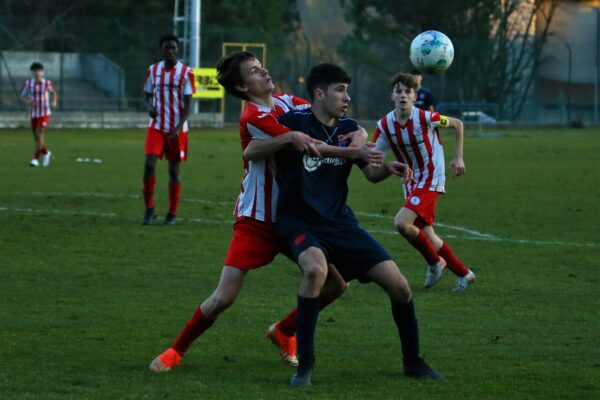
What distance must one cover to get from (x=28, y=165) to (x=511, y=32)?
3637 centimetres

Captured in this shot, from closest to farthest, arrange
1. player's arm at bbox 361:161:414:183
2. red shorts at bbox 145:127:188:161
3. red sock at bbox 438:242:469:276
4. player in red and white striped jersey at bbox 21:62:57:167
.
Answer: player's arm at bbox 361:161:414:183
red sock at bbox 438:242:469:276
red shorts at bbox 145:127:188:161
player in red and white striped jersey at bbox 21:62:57:167

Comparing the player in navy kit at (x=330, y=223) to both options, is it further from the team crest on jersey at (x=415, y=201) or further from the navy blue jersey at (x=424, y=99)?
the navy blue jersey at (x=424, y=99)

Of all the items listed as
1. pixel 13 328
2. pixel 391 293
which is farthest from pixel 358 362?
pixel 13 328

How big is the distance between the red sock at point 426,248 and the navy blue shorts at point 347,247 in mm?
3550

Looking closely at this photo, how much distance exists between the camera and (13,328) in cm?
814

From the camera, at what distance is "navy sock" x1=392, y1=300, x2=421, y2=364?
6.77 m

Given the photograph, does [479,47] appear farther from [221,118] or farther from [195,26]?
[195,26]

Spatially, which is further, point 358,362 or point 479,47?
point 479,47

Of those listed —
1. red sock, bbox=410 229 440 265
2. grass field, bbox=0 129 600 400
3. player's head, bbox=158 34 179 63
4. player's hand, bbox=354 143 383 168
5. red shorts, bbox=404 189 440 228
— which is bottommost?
grass field, bbox=0 129 600 400

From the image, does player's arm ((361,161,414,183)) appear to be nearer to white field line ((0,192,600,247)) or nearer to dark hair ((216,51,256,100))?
dark hair ((216,51,256,100))

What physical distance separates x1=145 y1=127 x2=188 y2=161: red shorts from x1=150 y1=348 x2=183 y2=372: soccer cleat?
25.9 feet

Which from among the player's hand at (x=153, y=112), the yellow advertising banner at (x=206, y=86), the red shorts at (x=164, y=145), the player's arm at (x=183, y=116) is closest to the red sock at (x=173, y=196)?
the red shorts at (x=164, y=145)

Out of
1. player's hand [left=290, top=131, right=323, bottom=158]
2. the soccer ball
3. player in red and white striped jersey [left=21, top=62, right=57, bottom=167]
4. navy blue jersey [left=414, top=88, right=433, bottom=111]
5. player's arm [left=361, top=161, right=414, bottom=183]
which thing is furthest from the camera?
player in red and white striped jersey [left=21, top=62, right=57, bottom=167]

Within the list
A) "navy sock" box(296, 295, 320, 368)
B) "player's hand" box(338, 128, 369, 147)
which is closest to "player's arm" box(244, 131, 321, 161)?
"player's hand" box(338, 128, 369, 147)
